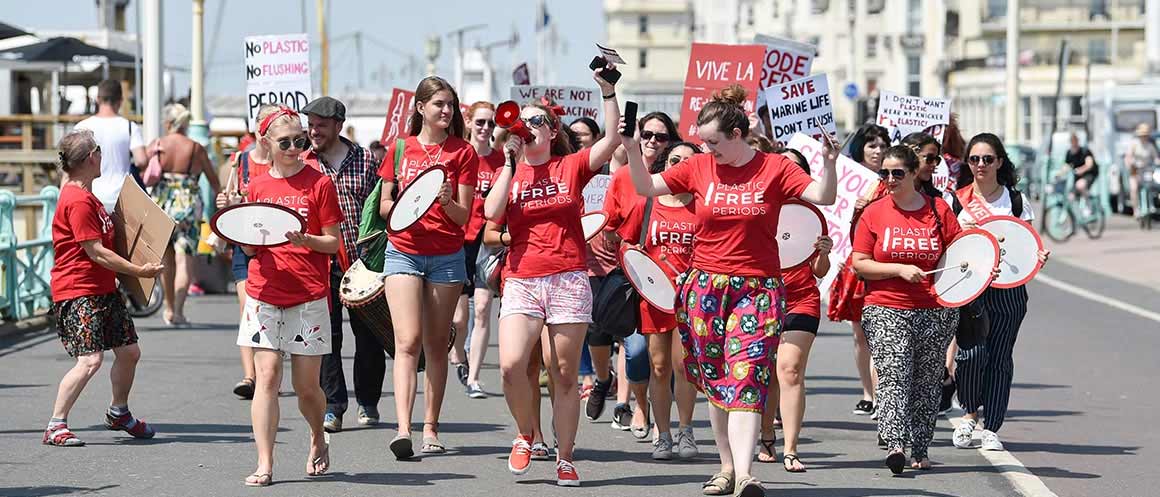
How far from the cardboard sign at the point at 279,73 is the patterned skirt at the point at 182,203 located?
8.78ft

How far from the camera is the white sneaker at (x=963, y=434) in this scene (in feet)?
33.1

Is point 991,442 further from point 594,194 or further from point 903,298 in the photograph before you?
point 594,194

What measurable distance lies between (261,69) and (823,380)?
475cm

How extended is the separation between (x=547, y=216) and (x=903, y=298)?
182cm

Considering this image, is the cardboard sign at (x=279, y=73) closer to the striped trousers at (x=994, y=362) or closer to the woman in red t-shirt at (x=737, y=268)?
the striped trousers at (x=994, y=362)

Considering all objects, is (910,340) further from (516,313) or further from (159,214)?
(159,214)

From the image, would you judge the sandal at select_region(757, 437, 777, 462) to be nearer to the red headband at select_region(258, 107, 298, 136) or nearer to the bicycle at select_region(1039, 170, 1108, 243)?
the red headband at select_region(258, 107, 298, 136)

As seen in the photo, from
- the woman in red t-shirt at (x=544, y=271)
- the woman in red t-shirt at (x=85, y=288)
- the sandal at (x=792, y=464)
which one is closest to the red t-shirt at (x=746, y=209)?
the woman in red t-shirt at (x=544, y=271)

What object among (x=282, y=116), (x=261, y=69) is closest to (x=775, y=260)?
(x=282, y=116)

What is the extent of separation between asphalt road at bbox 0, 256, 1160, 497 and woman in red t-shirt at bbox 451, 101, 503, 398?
0.66ft

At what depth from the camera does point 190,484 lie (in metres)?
8.52

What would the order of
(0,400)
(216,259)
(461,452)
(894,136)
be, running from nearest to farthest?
1. (461,452)
2. (0,400)
3. (894,136)
4. (216,259)

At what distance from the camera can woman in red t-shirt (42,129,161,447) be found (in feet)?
31.2

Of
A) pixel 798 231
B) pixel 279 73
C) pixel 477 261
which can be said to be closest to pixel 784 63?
pixel 477 261
